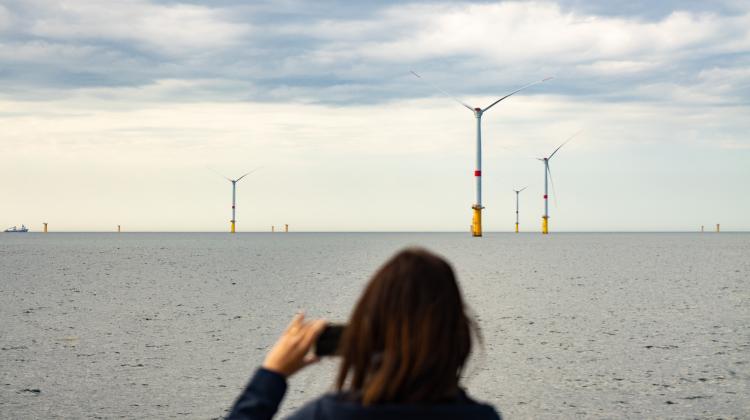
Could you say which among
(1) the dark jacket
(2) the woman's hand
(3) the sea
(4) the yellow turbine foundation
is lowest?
(3) the sea

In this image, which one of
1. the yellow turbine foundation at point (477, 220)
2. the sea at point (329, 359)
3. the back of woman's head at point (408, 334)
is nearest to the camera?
the back of woman's head at point (408, 334)

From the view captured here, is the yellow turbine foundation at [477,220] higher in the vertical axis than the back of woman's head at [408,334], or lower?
higher

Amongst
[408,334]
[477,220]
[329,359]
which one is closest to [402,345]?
[408,334]

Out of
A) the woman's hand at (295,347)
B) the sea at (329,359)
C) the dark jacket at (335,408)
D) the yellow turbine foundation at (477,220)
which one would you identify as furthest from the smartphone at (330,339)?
the yellow turbine foundation at (477,220)

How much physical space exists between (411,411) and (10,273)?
3577 cm

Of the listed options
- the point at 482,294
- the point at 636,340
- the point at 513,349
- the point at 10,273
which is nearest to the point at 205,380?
the point at 513,349

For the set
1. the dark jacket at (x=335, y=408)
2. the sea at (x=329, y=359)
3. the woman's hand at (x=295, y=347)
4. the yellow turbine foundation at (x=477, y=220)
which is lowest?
the sea at (x=329, y=359)

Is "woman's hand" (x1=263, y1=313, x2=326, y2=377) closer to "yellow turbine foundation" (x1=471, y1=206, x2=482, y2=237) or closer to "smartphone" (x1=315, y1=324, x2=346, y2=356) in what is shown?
"smartphone" (x1=315, y1=324, x2=346, y2=356)

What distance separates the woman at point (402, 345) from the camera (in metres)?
2.45

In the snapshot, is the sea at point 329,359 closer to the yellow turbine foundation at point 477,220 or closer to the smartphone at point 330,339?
the smartphone at point 330,339

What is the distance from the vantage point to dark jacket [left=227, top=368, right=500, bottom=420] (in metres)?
2.52

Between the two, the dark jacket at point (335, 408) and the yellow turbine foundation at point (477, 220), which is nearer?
the dark jacket at point (335, 408)

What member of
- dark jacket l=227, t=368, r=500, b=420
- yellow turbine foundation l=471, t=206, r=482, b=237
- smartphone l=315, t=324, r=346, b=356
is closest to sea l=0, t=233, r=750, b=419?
dark jacket l=227, t=368, r=500, b=420

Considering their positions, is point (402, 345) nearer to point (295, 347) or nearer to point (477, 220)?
point (295, 347)
